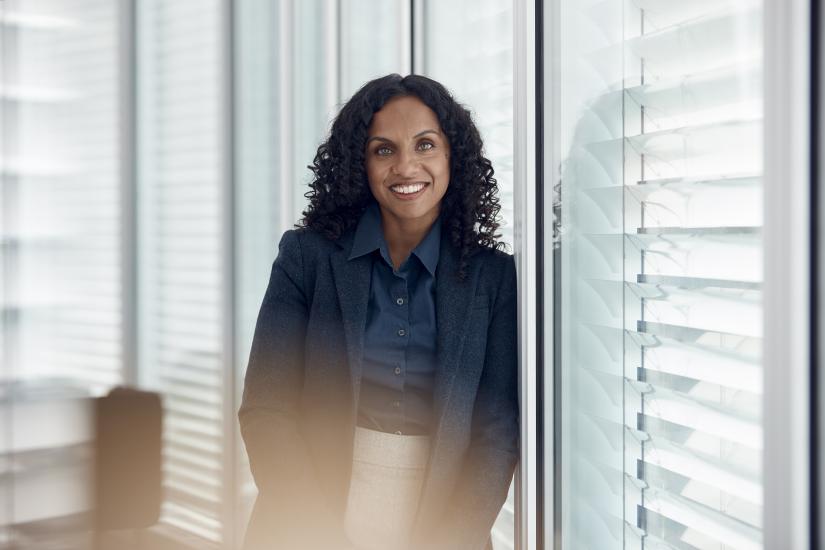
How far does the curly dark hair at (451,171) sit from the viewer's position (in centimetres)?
112

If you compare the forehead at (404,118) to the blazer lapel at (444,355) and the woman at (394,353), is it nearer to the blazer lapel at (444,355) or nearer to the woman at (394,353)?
the woman at (394,353)

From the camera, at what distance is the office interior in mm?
671

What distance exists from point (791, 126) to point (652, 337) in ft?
1.01

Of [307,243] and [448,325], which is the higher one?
[307,243]

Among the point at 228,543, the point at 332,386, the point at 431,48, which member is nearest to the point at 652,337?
the point at 332,386

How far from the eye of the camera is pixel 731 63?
2.31ft

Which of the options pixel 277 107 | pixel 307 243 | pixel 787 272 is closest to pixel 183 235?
pixel 277 107

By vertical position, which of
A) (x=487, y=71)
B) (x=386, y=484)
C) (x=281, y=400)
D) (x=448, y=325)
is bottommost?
(x=386, y=484)

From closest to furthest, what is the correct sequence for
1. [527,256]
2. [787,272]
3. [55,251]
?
[787,272] → [527,256] → [55,251]

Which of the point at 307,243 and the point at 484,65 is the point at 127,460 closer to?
the point at 307,243

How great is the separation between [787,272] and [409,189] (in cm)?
61

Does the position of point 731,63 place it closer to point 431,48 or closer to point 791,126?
point 791,126

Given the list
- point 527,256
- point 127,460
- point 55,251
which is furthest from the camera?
point 127,460

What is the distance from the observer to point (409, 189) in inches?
42.9
